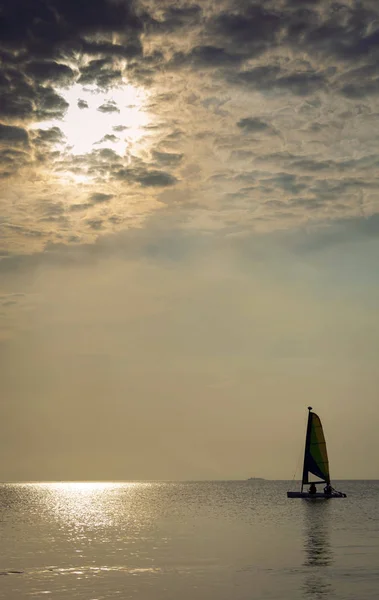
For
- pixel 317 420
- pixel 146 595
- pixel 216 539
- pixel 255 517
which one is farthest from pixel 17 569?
pixel 317 420

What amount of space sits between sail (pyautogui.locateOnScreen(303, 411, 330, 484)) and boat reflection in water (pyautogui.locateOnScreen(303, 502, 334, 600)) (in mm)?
33319

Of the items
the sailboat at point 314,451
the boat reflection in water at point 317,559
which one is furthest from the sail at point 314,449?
the boat reflection in water at point 317,559

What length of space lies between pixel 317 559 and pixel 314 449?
7932 centimetres

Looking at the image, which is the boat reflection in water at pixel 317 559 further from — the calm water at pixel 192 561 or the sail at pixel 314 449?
the sail at pixel 314 449

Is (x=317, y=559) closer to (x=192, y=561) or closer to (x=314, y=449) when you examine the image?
(x=192, y=561)

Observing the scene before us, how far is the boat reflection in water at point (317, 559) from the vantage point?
137 ft

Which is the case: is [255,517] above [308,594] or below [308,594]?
above

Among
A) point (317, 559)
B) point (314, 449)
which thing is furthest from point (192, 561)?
point (314, 449)

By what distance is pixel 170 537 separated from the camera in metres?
74.1

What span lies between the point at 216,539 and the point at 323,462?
66691mm

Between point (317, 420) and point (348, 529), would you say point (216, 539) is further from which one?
point (317, 420)

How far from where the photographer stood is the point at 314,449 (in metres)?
133

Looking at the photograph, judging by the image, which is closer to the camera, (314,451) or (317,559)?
(317,559)

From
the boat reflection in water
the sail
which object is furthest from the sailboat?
the boat reflection in water
